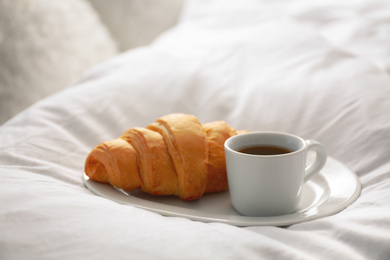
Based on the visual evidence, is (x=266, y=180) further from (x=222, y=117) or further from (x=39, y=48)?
(x=39, y=48)

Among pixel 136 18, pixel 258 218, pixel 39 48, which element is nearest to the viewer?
pixel 258 218

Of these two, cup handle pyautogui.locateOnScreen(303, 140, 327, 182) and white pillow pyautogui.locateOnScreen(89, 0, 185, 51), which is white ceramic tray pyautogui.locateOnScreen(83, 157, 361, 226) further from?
white pillow pyautogui.locateOnScreen(89, 0, 185, 51)

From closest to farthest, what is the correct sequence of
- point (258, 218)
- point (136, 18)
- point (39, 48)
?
point (258, 218)
point (39, 48)
point (136, 18)

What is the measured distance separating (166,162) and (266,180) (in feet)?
0.50

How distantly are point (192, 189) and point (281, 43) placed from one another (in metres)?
0.62

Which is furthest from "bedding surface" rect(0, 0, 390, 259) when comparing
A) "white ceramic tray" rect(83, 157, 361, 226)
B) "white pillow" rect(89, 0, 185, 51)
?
"white pillow" rect(89, 0, 185, 51)

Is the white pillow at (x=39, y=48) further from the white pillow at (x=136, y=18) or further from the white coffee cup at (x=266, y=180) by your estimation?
the white coffee cup at (x=266, y=180)

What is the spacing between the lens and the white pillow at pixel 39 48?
1096 mm

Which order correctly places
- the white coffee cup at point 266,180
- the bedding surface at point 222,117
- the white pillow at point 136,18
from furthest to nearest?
the white pillow at point 136,18 → the white coffee cup at point 266,180 → the bedding surface at point 222,117

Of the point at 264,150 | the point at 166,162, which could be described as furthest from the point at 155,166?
the point at 264,150

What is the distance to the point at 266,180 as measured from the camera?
1.92ft

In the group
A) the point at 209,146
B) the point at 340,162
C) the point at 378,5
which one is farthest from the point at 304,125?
the point at 378,5

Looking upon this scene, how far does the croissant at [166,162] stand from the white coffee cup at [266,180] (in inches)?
1.9

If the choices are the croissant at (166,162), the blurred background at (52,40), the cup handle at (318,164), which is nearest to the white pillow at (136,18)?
the blurred background at (52,40)
